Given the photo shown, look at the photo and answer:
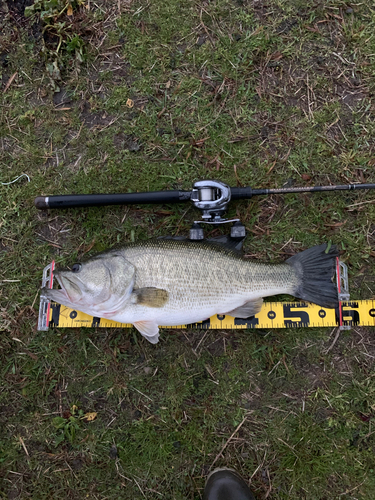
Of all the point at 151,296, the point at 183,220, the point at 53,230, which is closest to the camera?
the point at 151,296

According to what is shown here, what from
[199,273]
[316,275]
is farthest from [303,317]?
[199,273]

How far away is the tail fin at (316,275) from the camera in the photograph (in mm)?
3193

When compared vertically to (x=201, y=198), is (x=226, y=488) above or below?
below

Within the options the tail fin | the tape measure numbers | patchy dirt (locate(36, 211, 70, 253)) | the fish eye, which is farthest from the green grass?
the fish eye

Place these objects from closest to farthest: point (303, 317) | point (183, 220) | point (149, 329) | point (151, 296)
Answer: point (151, 296)
point (149, 329)
point (303, 317)
point (183, 220)

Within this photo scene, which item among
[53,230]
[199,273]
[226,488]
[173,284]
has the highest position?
[53,230]

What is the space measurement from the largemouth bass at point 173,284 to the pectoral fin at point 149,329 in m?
0.01

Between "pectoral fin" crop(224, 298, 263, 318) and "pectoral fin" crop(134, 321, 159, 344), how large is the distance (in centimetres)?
80

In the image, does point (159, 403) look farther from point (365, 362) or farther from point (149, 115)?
point (149, 115)

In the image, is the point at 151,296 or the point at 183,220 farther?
the point at 183,220

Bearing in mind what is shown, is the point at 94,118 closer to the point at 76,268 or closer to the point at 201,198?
the point at 201,198

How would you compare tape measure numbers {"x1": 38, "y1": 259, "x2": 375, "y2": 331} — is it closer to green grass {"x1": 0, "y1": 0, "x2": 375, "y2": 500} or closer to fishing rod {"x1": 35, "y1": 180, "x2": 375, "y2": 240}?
green grass {"x1": 0, "y1": 0, "x2": 375, "y2": 500}

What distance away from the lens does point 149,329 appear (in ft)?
10.3

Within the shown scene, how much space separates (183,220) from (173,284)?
0.87 m
